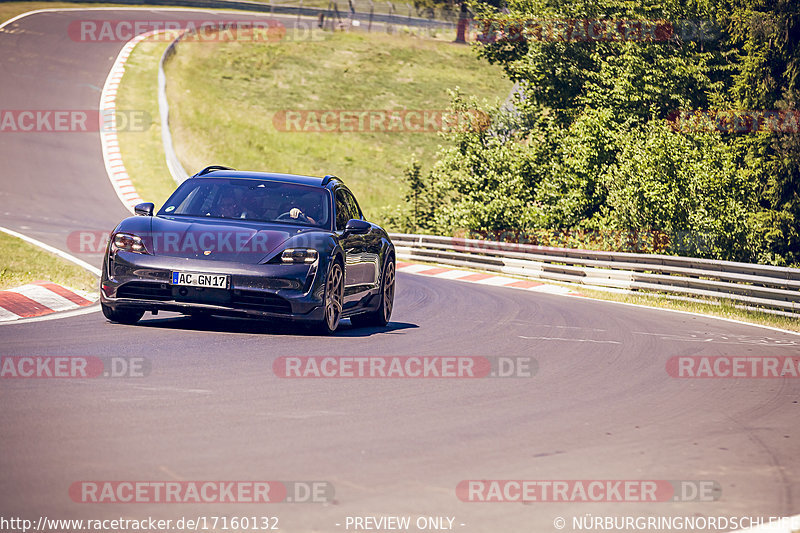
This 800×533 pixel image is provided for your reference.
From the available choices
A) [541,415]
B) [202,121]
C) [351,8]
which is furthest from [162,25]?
[541,415]

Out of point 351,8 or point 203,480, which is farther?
point 351,8

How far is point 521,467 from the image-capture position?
569cm

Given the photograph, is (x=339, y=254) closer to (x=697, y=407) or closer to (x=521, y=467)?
(x=697, y=407)

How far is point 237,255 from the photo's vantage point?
9.99 metres

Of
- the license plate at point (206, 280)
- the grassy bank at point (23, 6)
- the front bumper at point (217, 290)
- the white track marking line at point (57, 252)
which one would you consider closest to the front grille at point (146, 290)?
the front bumper at point (217, 290)

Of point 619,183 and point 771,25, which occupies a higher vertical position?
point 771,25

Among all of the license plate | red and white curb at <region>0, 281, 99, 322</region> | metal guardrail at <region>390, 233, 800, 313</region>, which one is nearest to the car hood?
the license plate

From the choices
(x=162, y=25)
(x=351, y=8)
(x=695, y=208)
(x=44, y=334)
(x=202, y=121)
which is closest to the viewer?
(x=44, y=334)

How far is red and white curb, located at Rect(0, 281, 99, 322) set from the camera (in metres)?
11.3

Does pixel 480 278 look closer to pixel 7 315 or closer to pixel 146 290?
pixel 7 315

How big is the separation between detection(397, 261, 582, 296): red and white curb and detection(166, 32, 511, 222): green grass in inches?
533

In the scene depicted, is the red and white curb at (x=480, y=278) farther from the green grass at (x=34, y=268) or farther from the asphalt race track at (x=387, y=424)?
the asphalt race track at (x=387, y=424)

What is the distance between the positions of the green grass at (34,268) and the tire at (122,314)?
9.35ft

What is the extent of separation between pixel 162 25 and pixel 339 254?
56.1 meters
